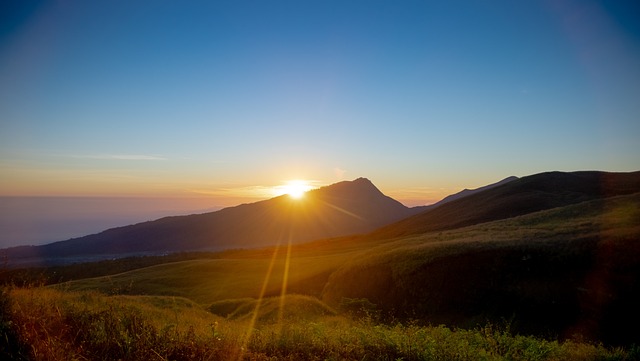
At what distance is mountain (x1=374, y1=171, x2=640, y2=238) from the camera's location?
68.2 meters

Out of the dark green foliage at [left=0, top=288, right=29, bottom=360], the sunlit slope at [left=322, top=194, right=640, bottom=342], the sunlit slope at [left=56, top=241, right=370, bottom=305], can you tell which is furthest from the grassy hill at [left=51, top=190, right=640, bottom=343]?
the dark green foliage at [left=0, top=288, right=29, bottom=360]

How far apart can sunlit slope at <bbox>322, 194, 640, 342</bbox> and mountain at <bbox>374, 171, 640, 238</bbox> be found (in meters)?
36.4

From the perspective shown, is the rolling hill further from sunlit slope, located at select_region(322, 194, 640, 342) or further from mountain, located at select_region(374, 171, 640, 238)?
mountain, located at select_region(374, 171, 640, 238)

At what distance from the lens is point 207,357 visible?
7039 millimetres

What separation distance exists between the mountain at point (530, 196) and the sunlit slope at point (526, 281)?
3636cm

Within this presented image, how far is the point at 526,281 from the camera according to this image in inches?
973

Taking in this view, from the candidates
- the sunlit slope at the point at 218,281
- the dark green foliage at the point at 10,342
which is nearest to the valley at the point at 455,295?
the sunlit slope at the point at 218,281

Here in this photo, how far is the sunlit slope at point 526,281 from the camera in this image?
21.6 metres

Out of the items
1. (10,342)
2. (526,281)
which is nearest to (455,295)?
(526,281)

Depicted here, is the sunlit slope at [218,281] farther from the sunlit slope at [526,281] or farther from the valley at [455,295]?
the sunlit slope at [526,281]

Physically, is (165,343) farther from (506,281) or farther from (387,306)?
(506,281)

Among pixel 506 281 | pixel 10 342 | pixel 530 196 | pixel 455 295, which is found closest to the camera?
pixel 10 342

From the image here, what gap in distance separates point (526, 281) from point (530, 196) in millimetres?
55699

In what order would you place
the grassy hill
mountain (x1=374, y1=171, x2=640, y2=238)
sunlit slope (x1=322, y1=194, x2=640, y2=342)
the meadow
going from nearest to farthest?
the meadow → sunlit slope (x1=322, y1=194, x2=640, y2=342) → the grassy hill → mountain (x1=374, y1=171, x2=640, y2=238)
